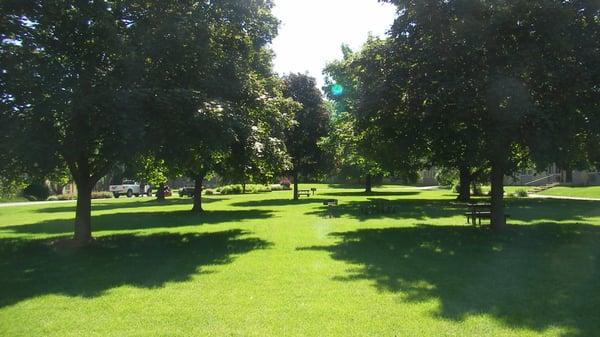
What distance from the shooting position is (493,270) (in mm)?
9227

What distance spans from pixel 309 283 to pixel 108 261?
199 inches

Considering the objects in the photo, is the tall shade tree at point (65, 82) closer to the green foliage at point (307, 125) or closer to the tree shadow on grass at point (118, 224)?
the tree shadow on grass at point (118, 224)

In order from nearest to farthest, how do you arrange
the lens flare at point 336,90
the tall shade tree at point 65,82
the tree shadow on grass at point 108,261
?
the tree shadow on grass at point 108,261
the tall shade tree at point 65,82
the lens flare at point 336,90

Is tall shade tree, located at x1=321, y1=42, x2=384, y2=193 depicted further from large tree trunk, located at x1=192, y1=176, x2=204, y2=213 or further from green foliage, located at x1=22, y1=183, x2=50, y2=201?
green foliage, located at x1=22, y1=183, x2=50, y2=201

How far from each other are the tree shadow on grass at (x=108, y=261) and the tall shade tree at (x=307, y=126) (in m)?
21.7

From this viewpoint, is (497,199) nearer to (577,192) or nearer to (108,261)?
(108,261)

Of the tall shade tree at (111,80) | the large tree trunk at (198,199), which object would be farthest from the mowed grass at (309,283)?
the large tree trunk at (198,199)

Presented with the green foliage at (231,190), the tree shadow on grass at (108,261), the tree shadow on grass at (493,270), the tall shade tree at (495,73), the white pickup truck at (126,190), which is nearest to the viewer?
the tree shadow on grass at (493,270)

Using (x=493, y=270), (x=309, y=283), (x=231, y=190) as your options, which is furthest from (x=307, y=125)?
(x=309, y=283)

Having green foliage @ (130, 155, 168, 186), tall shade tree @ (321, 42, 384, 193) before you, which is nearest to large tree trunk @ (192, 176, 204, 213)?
green foliage @ (130, 155, 168, 186)

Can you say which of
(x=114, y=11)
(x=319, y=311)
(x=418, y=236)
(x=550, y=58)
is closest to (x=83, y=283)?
(x=319, y=311)

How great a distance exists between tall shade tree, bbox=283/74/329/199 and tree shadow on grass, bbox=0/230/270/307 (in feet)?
71.3

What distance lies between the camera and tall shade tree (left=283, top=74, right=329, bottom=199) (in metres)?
37.1

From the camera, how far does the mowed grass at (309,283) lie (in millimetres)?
6152
